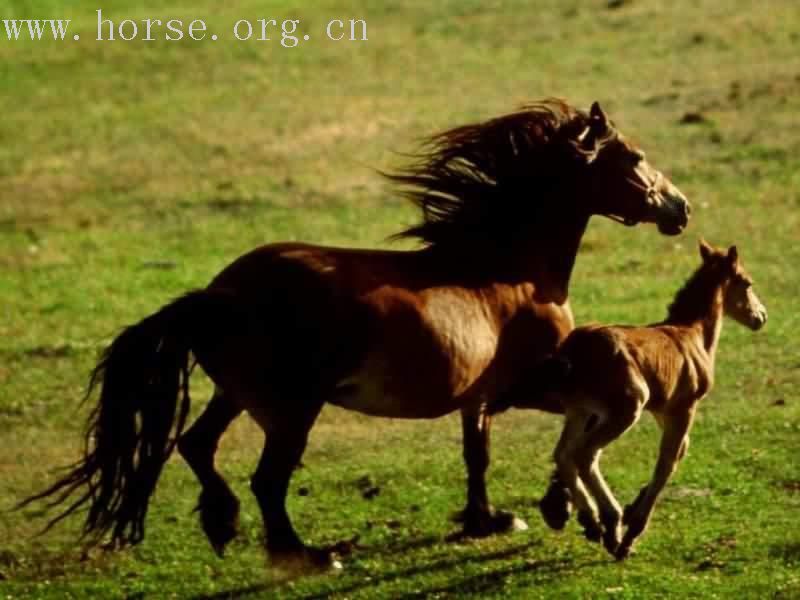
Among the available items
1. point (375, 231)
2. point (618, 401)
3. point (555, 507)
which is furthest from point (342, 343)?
point (375, 231)

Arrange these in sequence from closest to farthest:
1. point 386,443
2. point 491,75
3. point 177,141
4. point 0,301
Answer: point 386,443
point 0,301
point 177,141
point 491,75

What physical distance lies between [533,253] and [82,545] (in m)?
3.15

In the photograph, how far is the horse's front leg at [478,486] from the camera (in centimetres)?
1280

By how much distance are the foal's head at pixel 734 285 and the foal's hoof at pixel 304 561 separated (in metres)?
2.83

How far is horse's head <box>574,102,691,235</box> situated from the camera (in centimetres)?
1314

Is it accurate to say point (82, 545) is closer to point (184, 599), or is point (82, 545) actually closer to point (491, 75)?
point (184, 599)

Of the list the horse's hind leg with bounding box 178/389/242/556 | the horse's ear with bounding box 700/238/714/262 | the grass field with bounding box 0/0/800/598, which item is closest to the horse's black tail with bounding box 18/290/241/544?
the horse's hind leg with bounding box 178/389/242/556

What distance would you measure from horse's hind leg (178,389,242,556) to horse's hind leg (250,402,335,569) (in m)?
0.22

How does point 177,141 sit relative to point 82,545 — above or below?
Answer: above

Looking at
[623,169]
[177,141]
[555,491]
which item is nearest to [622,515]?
[555,491]

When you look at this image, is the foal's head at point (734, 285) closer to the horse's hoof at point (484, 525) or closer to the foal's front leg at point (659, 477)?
the foal's front leg at point (659, 477)

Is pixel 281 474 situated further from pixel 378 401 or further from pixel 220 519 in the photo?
pixel 378 401

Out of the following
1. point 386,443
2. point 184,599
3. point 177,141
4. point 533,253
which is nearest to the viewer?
point 184,599

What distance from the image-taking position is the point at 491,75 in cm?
2762
